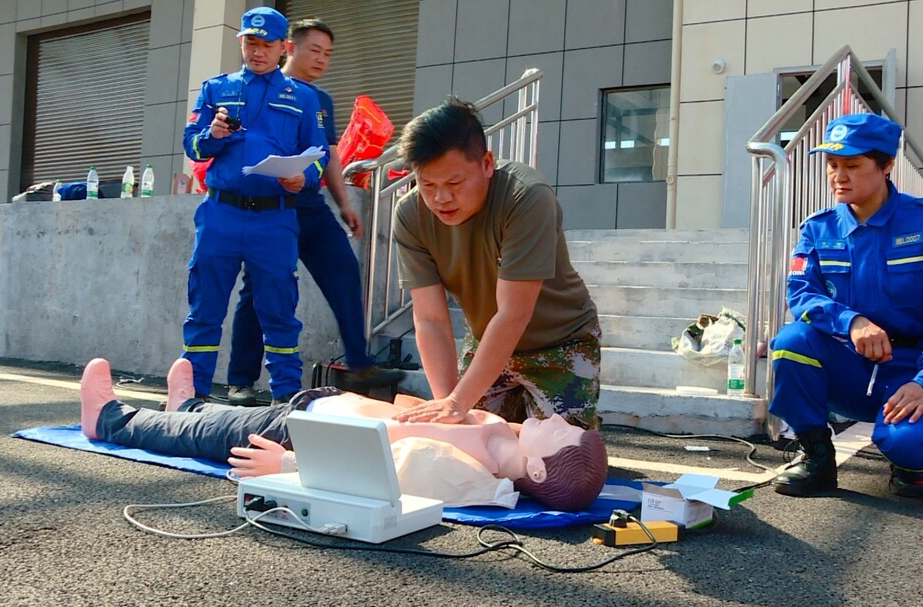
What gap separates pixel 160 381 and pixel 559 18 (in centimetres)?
587

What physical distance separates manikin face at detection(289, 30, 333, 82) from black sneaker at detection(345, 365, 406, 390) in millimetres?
1475

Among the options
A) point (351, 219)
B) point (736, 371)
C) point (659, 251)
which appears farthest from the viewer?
point (659, 251)

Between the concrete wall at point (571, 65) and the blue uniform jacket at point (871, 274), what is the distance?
554 cm

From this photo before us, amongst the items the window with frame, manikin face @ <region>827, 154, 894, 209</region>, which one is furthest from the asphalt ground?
the window with frame

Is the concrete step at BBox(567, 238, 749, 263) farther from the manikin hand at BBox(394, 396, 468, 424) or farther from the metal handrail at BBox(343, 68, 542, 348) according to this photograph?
the manikin hand at BBox(394, 396, 468, 424)

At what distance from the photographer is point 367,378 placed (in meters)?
4.22

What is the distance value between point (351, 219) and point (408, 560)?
288 cm

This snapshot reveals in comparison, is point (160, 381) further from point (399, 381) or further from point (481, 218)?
point (481, 218)

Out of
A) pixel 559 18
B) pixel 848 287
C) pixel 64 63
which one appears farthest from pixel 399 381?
pixel 64 63

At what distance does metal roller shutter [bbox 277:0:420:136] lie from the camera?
10.1 m

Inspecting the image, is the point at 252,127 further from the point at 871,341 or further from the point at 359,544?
the point at 871,341

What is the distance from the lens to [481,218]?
2.54 m

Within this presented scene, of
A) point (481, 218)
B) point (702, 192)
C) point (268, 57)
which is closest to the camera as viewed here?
point (481, 218)

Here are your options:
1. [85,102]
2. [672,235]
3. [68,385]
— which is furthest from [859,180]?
[85,102]
